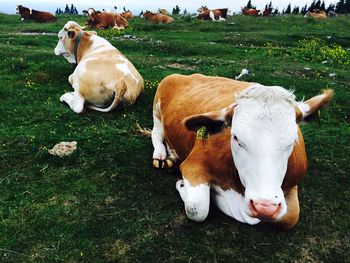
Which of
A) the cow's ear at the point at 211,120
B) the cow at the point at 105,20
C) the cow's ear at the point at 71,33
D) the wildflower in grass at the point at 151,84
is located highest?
the cow's ear at the point at 211,120

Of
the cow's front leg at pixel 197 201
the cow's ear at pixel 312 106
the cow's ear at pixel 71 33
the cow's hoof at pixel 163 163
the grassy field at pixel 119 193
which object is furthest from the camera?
the cow's ear at pixel 71 33

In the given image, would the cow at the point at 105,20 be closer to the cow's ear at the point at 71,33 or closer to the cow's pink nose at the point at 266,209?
the cow's ear at the point at 71,33

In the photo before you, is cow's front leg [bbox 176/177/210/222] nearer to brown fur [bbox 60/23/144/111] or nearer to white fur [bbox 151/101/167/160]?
white fur [bbox 151/101/167/160]

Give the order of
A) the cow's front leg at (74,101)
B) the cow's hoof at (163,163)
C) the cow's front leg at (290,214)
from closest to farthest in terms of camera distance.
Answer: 1. the cow's front leg at (290,214)
2. the cow's hoof at (163,163)
3. the cow's front leg at (74,101)

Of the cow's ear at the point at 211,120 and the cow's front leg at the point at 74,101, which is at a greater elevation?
the cow's ear at the point at 211,120

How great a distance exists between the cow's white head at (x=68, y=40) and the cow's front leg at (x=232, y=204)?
7.94m

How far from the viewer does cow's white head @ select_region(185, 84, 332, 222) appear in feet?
13.3

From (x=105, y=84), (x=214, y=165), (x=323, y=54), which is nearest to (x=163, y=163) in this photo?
(x=214, y=165)

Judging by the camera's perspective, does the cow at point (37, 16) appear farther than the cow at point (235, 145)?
Yes

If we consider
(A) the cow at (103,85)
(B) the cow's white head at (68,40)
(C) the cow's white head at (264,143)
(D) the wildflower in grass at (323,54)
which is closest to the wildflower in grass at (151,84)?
(A) the cow at (103,85)

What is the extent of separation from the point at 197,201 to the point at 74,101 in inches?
185

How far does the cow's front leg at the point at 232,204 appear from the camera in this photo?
513 cm

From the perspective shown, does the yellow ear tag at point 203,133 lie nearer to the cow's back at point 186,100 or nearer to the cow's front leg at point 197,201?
the cow's front leg at point 197,201

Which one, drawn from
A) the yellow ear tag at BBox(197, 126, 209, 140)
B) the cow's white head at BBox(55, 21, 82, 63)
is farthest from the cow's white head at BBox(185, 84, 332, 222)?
the cow's white head at BBox(55, 21, 82, 63)
